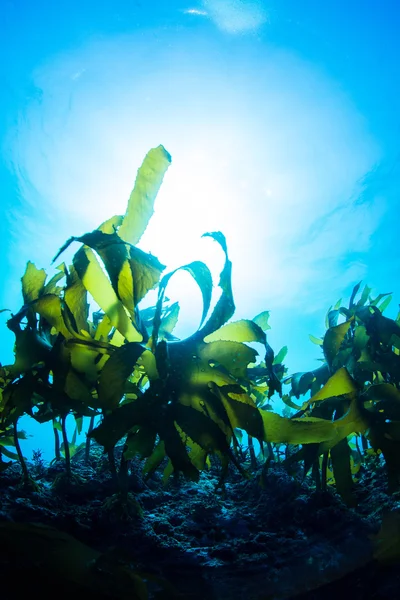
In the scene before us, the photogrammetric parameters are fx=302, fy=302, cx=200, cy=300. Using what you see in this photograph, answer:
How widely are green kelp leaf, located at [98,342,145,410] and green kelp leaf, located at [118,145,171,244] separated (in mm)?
573

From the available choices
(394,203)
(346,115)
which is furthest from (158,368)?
(394,203)

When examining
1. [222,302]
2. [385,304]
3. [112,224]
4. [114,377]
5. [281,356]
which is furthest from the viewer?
[281,356]

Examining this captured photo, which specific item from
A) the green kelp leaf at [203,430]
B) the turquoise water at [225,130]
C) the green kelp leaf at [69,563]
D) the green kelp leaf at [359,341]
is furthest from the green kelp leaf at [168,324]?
the turquoise water at [225,130]

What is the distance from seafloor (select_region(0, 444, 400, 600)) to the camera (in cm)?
99

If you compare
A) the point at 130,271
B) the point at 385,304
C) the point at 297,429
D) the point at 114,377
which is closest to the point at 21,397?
the point at 114,377

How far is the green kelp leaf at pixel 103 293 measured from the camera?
4.79ft

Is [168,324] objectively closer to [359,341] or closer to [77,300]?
[77,300]

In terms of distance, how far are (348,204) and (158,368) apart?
1651 cm

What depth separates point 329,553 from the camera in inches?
47.0

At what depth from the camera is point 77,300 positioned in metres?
1.60

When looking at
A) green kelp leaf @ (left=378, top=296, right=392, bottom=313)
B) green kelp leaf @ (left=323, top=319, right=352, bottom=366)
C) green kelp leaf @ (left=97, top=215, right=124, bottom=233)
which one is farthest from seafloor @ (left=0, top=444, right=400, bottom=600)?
green kelp leaf @ (left=378, top=296, right=392, bottom=313)

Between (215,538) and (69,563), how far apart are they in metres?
0.66

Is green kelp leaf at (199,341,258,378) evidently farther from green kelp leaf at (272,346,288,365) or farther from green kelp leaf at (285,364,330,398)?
green kelp leaf at (272,346,288,365)

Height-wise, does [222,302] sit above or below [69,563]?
above
